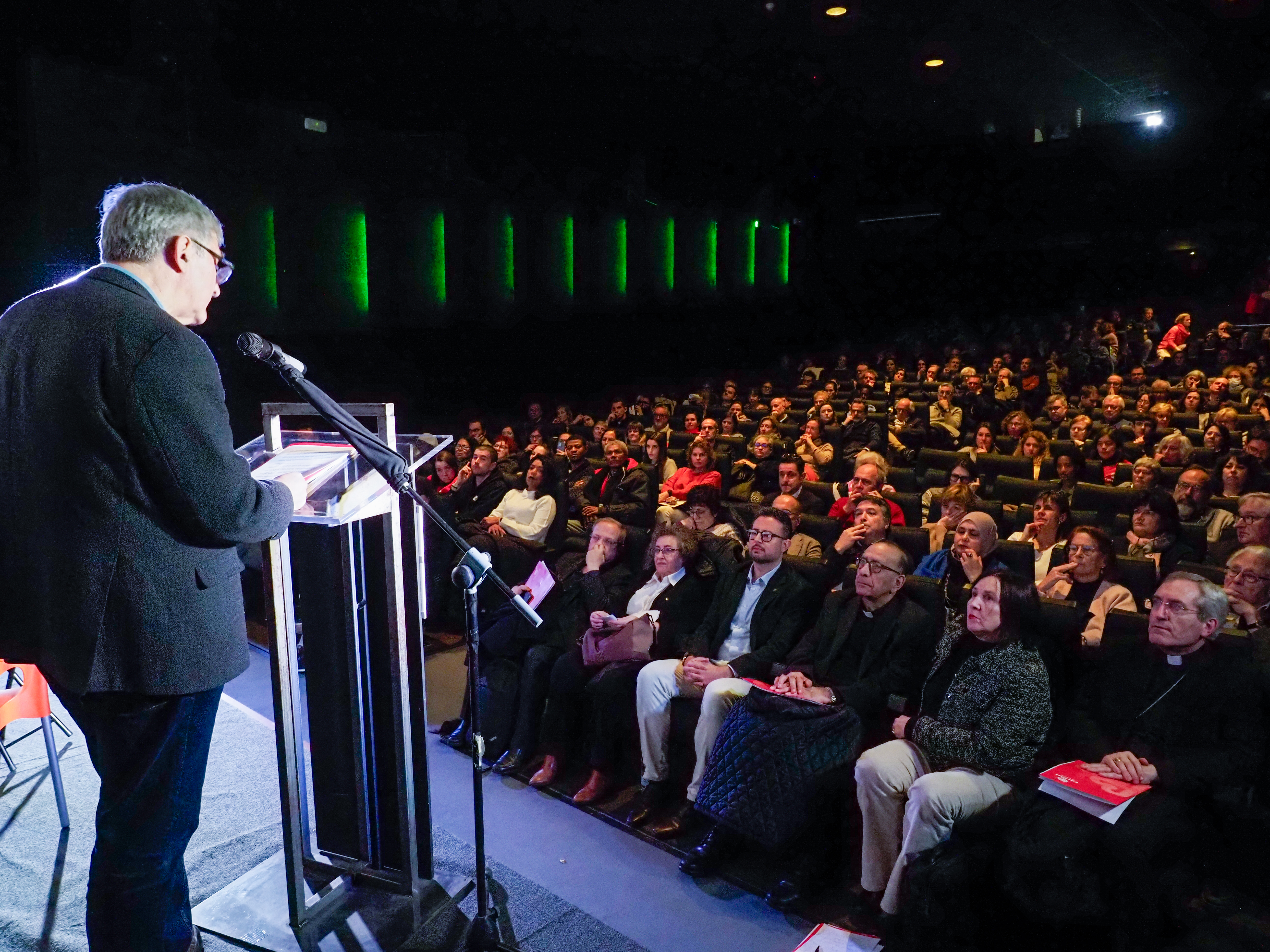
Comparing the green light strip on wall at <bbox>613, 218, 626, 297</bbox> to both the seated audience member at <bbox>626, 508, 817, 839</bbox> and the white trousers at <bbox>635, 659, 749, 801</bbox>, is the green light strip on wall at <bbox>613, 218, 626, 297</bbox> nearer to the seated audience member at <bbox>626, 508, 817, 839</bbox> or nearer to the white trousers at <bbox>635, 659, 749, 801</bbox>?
the seated audience member at <bbox>626, 508, 817, 839</bbox>

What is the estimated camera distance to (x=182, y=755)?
1366 mm

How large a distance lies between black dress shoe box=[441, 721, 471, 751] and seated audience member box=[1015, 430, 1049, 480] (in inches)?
148

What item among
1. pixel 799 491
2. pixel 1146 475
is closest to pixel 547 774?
pixel 799 491

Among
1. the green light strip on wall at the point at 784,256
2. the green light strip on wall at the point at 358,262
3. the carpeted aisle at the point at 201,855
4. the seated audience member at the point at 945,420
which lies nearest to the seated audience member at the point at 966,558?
the carpeted aisle at the point at 201,855

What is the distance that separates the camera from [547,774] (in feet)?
9.46

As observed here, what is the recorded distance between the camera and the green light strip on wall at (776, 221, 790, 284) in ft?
52.2

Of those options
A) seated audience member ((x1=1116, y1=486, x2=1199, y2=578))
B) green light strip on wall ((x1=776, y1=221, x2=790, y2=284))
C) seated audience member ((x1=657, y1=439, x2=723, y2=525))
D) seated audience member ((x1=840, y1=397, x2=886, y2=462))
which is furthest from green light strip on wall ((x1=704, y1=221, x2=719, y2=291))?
seated audience member ((x1=1116, y1=486, x2=1199, y2=578))

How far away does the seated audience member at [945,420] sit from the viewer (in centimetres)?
678

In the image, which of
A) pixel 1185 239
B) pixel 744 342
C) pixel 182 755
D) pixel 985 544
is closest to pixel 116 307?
pixel 182 755

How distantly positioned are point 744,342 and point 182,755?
13.9 meters

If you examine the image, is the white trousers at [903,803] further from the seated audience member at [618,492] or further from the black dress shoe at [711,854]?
the seated audience member at [618,492]

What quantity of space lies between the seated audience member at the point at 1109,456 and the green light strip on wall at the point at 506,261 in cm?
674

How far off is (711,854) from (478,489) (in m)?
3.51

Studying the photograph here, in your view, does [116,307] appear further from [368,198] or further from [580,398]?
[580,398]
